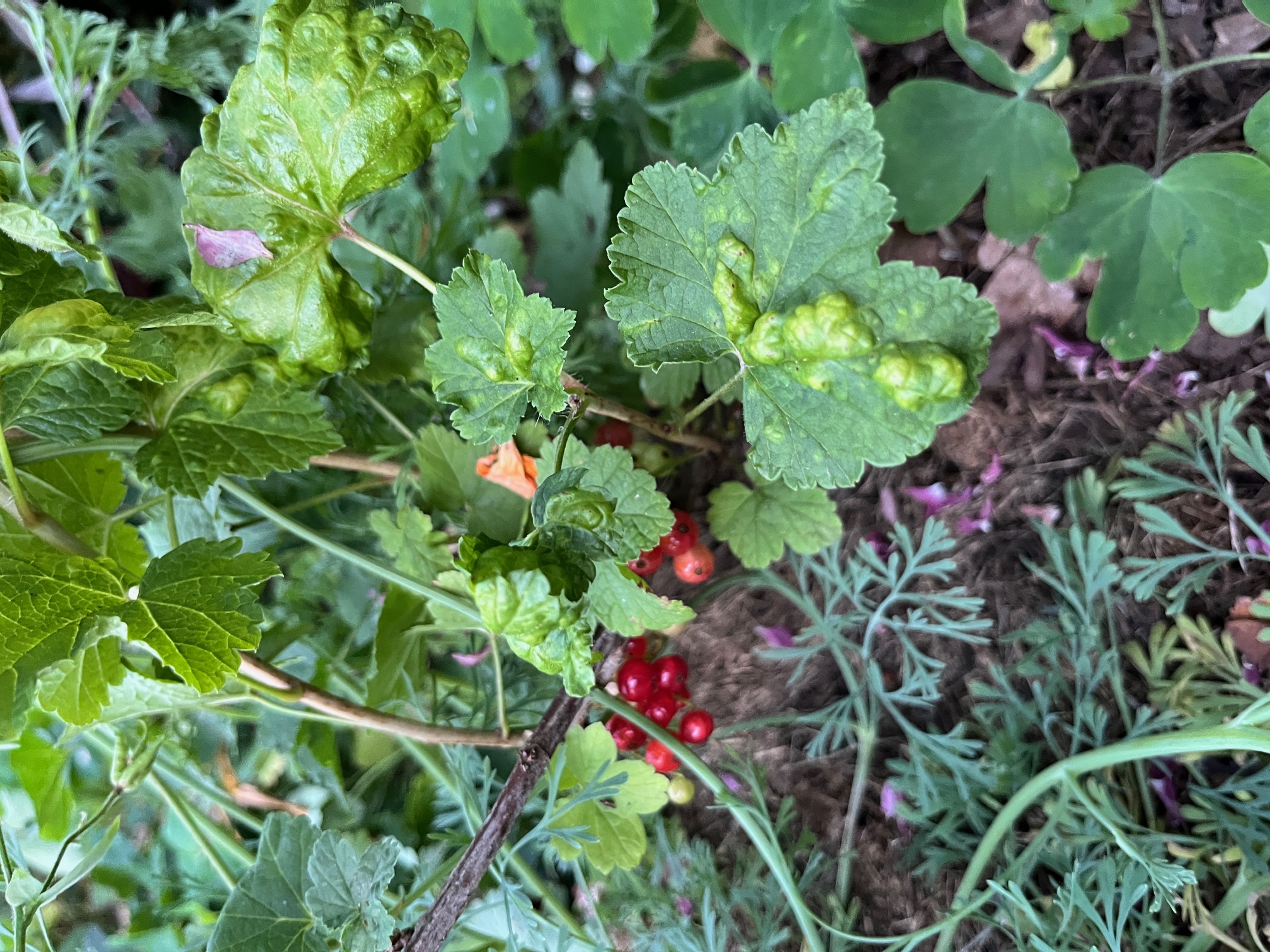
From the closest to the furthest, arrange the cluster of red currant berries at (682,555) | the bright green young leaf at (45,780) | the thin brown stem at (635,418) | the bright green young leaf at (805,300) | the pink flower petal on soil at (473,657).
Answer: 1. the bright green young leaf at (805,300)
2. the thin brown stem at (635,418)
3. the cluster of red currant berries at (682,555)
4. the pink flower petal on soil at (473,657)
5. the bright green young leaf at (45,780)

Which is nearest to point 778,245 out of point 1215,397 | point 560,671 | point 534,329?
point 534,329

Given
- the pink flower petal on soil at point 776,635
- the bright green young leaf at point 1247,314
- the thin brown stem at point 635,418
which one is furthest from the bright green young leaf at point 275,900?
the bright green young leaf at point 1247,314

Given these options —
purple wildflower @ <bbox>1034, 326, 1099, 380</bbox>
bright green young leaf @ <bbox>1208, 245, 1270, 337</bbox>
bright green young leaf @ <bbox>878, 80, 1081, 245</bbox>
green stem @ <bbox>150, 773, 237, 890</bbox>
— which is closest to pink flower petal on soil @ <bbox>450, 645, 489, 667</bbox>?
green stem @ <bbox>150, 773, 237, 890</bbox>

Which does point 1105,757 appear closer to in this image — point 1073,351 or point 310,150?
point 1073,351

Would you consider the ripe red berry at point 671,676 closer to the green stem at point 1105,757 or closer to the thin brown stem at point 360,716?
the thin brown stem at point 360,716

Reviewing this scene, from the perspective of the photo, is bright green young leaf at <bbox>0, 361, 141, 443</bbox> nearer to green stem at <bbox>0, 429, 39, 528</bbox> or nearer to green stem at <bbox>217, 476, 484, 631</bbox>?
green stem at <bbox>0, 429, 39, 528</bbox>

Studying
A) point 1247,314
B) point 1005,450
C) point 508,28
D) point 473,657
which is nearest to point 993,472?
point 1005,450

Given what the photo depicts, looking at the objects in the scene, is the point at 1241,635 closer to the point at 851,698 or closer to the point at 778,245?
the point at 851,698
